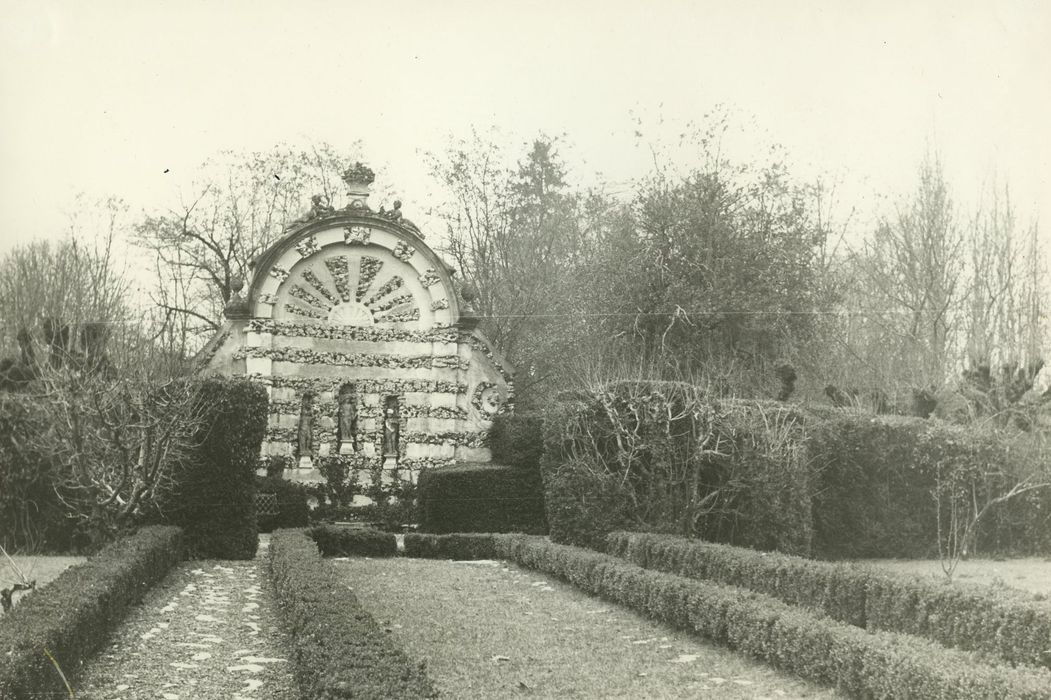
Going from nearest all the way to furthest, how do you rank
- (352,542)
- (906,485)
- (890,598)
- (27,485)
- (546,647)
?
(890,598)
(546,647)
(27,485)
(352,542)
(906,485)

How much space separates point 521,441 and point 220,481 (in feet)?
27.9

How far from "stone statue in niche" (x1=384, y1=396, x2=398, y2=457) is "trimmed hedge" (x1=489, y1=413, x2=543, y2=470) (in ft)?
9.35

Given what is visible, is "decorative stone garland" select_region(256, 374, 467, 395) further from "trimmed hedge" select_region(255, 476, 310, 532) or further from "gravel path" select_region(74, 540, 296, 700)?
"gravel path" select_region(74, 540, 296, 700)

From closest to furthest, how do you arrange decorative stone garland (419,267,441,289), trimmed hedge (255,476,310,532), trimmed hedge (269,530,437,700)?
trimmed hedge (269,530,437,700) → trimmed hedge (255,476,310,532) → decorative stone garland (419,267,441,289)

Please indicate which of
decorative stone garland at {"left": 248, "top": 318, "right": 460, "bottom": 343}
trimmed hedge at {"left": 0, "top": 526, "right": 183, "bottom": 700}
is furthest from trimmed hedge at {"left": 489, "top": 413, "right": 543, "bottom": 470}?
trimmed hedge at {"left": 0, "top": 526, "right": 183, "bottom": 700}

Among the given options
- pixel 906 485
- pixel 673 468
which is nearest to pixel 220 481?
pixel 673 468

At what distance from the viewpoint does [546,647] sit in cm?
1028

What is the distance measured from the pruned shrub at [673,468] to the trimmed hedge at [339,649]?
6532mm

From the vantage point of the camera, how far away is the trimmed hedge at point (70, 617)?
7.09 metres

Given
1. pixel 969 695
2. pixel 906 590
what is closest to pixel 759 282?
pixel 906 590

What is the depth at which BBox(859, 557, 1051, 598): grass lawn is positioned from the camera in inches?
634

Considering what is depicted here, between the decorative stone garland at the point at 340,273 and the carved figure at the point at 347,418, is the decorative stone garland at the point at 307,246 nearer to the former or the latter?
the decorative stone garland at the point at 340,273

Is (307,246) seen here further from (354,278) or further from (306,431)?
(306,431)

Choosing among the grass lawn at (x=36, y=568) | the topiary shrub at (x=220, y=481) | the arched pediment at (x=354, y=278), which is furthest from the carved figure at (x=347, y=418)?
the grass lawn at (x=36, y=568)
